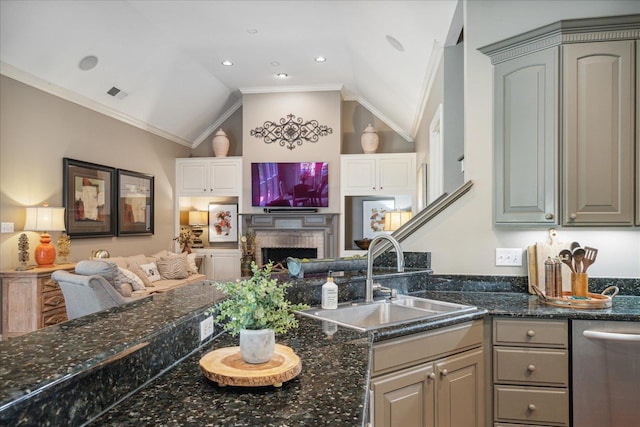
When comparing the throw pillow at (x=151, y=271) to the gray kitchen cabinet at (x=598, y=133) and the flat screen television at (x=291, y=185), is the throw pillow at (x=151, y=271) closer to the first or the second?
the flat screen television at (x=291, y=185)

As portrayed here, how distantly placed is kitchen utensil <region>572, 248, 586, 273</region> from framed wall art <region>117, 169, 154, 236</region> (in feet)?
17.8

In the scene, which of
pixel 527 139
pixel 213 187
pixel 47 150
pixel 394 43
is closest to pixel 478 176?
pixel 527 139

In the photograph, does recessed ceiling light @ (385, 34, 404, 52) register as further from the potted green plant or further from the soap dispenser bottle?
the potted green plant

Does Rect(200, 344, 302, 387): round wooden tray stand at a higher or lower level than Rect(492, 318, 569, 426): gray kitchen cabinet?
higher

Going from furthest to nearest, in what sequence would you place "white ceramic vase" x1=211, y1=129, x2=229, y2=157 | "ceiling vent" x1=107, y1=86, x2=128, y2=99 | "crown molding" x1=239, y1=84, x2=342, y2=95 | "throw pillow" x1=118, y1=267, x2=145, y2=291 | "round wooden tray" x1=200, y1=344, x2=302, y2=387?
1. "white ceramic vase" x1=211, y1=129, x2=229, y2=157
2. "crown molding" x1=239, y1=84, x2=342, y2=95
3. "ceiling vent" x1=107, y1=86, x2=128, y2=99
4. "throw pillow" x1=118, y1=267, x2=145, y2=291
5. "round wooden tray" x1=200, y1=344, x2=302, y2=387

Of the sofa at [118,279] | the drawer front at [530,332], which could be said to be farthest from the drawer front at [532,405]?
the sofa at [118,279]

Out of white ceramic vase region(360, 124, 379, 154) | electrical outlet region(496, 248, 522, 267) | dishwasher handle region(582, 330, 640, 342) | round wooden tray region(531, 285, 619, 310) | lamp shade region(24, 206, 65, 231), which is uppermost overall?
white ceramic vase region(360, 124, 379, 154)

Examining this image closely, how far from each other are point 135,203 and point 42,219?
1962mm

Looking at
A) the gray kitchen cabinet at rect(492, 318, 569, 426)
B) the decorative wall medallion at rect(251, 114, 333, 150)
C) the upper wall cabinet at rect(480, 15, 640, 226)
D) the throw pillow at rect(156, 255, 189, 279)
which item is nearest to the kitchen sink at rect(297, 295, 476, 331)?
the gray kitchen cabinet at rect(492, 318, 569, 426)

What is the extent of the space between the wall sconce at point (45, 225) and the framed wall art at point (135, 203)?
4.58 ft

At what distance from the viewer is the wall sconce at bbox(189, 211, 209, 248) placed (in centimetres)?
732

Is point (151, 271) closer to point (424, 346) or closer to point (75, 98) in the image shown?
point (75, 98)

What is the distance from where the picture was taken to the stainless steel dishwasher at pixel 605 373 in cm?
192

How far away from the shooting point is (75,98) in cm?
500
